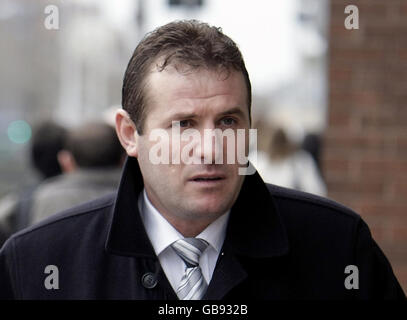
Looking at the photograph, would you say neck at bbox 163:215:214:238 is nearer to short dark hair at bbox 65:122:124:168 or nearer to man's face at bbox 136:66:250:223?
man's face at bbox 136:66:250:223

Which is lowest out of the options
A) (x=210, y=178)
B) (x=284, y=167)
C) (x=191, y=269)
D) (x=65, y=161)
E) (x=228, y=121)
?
(x=284, y=167)

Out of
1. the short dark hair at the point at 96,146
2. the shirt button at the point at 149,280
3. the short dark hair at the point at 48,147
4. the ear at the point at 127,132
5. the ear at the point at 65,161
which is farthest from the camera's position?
the short dark hair at the point at 48,147

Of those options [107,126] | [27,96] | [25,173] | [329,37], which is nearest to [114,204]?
[107,126]

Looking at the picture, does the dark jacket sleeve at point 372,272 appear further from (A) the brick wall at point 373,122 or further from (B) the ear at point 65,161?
(B) the ear at point 65,161

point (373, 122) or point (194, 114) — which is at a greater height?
point (194, 114)

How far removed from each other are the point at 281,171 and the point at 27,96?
77.9 feet

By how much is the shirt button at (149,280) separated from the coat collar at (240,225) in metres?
0.05

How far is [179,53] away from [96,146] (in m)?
2.48

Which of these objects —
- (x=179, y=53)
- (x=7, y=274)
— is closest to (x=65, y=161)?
(x=7, y=274)

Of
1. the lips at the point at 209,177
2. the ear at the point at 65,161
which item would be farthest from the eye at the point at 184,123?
the ear at the point at 65,161

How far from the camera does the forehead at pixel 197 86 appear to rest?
2020 millimetres

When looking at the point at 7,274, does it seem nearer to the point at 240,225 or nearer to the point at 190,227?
the point at 190,227

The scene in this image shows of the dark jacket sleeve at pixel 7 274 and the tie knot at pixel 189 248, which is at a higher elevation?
the tie knot at pixel 189 248

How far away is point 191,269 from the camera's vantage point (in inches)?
84.5
